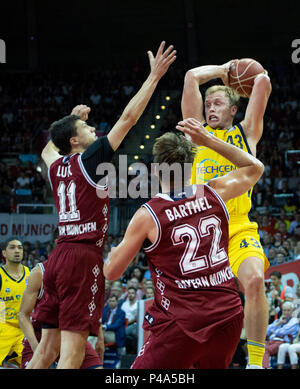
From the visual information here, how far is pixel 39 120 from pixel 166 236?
63.9ft

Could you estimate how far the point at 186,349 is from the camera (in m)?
3.42

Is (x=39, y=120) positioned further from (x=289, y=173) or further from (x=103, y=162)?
(x=103, y=162)

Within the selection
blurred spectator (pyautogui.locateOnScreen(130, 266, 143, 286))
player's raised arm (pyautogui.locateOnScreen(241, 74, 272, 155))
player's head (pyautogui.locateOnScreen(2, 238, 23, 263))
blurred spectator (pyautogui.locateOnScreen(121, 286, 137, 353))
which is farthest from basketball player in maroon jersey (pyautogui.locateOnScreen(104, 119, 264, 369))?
blurred spectator (pyautogui.locateOnScreen(130, 266, 143, 286))

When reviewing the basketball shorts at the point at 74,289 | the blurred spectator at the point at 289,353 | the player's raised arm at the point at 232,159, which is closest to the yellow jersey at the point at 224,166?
the basketball shorts at the point at 74,289

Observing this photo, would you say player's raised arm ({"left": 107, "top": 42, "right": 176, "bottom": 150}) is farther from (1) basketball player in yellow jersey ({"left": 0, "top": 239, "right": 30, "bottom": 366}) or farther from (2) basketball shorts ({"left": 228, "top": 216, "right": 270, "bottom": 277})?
(1) basketball player in yellow jersey ({"left": 0, "top": 239, "right": 30, "bottom": 366})

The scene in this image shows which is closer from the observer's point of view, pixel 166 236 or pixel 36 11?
pixel 166 236

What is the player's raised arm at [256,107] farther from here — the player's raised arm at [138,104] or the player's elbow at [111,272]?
the player's elbow at [111,272]

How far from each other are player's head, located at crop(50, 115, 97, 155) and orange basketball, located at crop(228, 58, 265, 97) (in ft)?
4.90

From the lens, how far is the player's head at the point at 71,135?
4977 millimetres

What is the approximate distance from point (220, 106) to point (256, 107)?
43 cm

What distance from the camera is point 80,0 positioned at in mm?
24781
